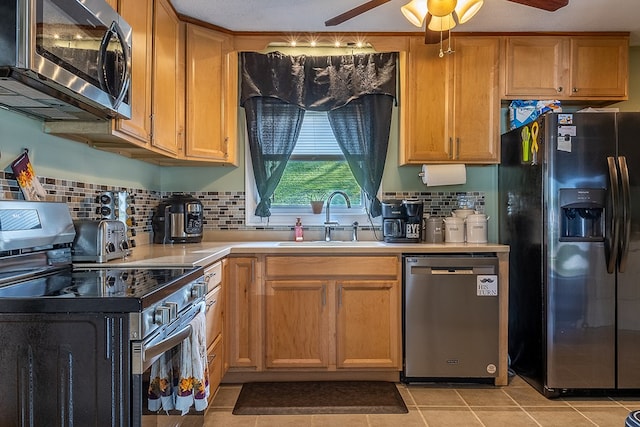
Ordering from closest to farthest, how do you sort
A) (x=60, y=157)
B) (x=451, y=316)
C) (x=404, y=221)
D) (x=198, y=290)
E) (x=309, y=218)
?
(x=198, y=290)
(x=60, y=157)
(x=451, y=316)
(x=404, y=221)
(x=309, y=218)

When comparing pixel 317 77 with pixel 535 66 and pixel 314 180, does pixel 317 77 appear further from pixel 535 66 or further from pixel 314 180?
pixel 535 66

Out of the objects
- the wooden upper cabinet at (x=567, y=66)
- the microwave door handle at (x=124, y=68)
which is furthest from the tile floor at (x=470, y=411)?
the wooden upper cabinet at (x=567, y=66)

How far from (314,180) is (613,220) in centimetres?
191

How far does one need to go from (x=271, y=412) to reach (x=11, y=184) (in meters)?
1.64

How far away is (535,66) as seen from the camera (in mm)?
3020

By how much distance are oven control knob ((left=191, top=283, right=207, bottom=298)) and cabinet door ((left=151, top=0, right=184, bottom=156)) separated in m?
0.92

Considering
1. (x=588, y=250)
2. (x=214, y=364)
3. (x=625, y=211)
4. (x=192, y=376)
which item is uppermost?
(x=625, y=211)

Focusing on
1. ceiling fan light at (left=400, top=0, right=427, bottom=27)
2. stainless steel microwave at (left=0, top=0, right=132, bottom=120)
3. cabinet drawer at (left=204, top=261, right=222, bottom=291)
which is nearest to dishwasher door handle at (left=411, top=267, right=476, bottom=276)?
cabinet drawer at (left=204, top=261, right=222, bottom=291)

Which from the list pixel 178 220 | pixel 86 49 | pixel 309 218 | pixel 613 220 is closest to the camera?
pixel 86 49

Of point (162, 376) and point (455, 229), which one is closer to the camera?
point (162, 376)

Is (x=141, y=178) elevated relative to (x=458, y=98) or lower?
lower

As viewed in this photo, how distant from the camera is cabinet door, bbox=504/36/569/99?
3.01m

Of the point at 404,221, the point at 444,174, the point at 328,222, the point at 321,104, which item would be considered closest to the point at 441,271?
the point at 404,221

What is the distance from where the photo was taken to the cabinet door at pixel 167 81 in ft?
7.80
